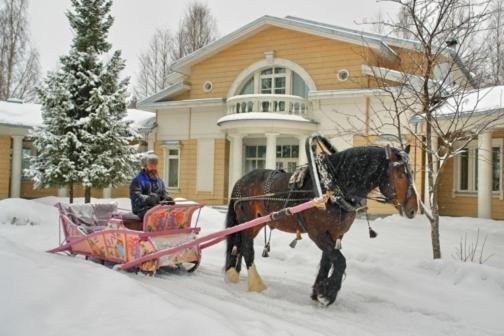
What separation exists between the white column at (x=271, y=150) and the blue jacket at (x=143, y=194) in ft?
35.6

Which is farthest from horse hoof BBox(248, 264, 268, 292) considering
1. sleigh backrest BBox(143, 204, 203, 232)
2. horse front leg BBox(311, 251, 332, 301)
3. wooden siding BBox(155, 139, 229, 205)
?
wooden siding BBox(155, 139, 229, 205)

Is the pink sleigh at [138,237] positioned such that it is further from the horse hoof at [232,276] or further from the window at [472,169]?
the window at [472,169]

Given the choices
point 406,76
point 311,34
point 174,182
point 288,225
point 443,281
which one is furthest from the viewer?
point 174,182

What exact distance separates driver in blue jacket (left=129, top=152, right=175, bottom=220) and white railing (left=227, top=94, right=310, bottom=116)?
11190mm

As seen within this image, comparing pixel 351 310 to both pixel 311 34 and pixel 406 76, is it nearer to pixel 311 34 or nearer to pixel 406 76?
pixel 406 76

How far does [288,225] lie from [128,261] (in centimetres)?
231

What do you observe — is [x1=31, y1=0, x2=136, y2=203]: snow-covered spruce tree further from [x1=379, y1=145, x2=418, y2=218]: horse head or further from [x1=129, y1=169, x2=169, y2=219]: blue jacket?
[x1=379, y1=145, x2=418, y2=218]: horse head

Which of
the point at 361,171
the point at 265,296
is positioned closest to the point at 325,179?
the point at 361,171

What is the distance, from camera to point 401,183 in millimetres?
5082

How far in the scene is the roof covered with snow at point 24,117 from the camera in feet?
63.9

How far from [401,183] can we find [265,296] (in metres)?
2.19

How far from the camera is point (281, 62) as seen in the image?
19.2m

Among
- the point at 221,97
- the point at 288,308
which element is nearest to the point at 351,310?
the point at 288,308

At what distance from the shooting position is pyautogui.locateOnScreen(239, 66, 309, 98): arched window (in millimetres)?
19062
